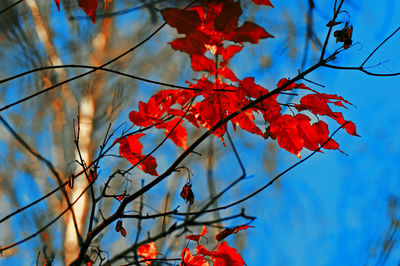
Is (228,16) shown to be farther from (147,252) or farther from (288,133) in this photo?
(147,252)

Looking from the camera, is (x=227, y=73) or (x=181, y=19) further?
(x=227, y=73)

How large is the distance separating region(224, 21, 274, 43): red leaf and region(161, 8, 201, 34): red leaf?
0.20ft

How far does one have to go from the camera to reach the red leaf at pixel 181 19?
51cm

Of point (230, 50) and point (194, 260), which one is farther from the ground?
point (230, 50)

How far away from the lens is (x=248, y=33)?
19.6 inches

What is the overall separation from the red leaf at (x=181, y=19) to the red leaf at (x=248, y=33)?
62 mm

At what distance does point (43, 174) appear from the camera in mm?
1545

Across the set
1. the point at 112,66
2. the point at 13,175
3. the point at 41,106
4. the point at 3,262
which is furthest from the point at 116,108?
the point at 3,262

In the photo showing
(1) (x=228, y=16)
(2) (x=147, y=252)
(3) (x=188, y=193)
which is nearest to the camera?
(1) (x=228, y=16)

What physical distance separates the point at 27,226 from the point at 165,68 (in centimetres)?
94

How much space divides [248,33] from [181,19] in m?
0.10

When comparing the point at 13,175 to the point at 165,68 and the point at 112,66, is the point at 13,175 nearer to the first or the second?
the point at 112,66

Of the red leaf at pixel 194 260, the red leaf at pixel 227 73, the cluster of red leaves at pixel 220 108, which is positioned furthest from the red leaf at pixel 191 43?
the red leaf at pixel 194 260

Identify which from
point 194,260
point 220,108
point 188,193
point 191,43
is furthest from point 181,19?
point 194,260
